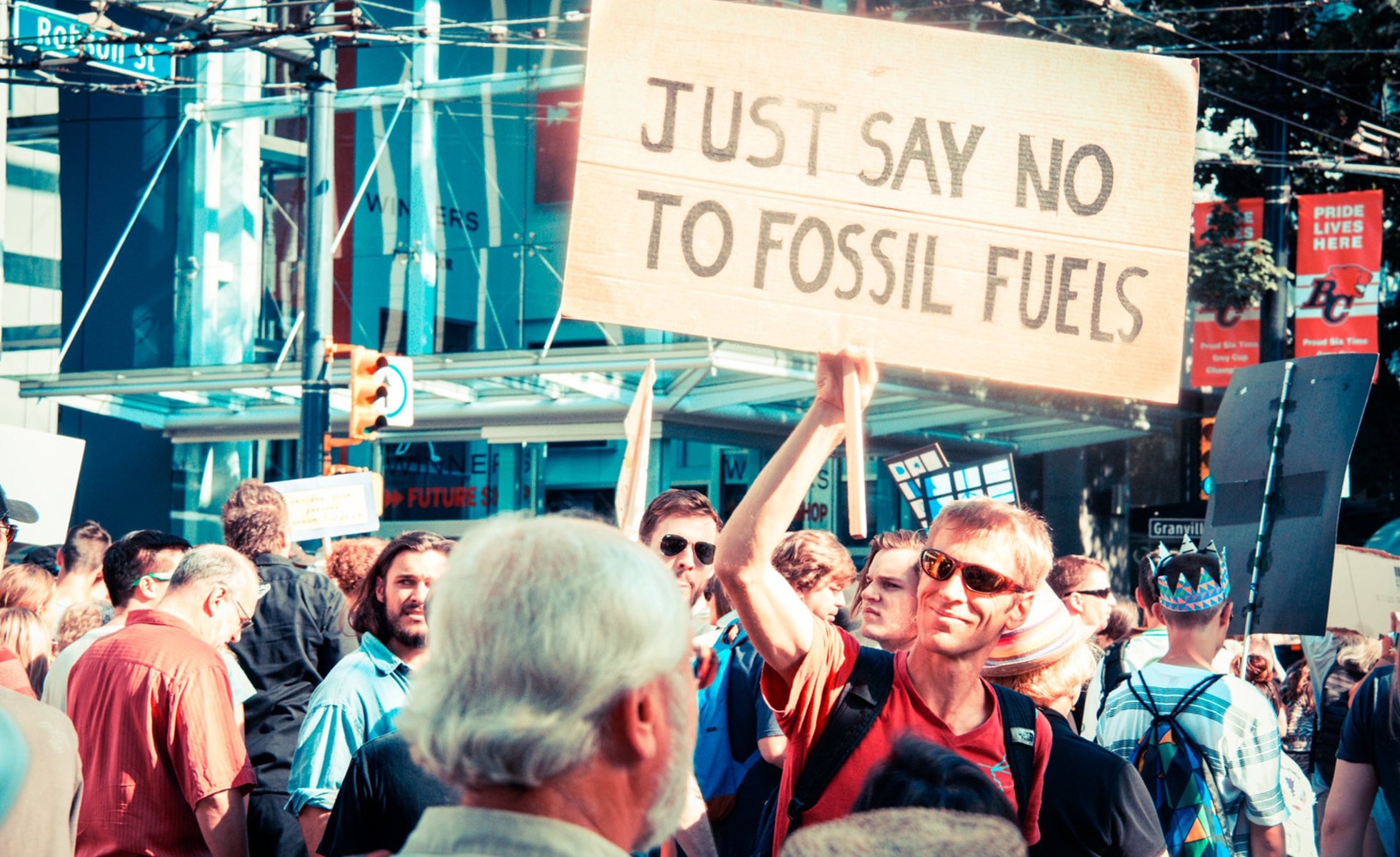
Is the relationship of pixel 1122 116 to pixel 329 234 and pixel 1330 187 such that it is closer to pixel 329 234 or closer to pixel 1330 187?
pixel 329 234

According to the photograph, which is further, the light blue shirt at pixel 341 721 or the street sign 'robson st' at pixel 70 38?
the street sign 'robson st' at pixel 70 38

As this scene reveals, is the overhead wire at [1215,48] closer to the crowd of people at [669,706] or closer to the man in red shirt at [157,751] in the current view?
the crowd of people at [669,706]

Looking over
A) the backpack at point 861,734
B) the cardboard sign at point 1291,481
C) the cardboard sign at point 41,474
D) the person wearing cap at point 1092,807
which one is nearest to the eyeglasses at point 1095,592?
the cardboard sign at point 1291,481

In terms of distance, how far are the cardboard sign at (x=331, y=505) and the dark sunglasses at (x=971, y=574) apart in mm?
7641

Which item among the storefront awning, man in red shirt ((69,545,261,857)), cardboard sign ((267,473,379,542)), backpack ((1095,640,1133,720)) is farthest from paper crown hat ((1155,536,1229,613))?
the storefront awning

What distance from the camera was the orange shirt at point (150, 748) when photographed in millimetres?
4320

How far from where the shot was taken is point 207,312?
79.2ft

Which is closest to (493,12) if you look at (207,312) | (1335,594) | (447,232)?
(447,232)

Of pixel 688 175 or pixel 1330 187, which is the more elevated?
pixel 1330 187

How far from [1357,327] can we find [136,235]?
18753 millimetres

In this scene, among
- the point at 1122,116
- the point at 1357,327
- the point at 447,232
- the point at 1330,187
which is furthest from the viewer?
the point at 447,232

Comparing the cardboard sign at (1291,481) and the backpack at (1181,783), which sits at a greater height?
the cardboard sign at (1291,481)

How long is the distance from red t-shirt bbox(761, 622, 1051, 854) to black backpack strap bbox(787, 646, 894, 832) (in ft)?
0.04

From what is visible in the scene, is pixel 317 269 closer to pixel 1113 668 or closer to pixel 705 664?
pixel 1113 668
